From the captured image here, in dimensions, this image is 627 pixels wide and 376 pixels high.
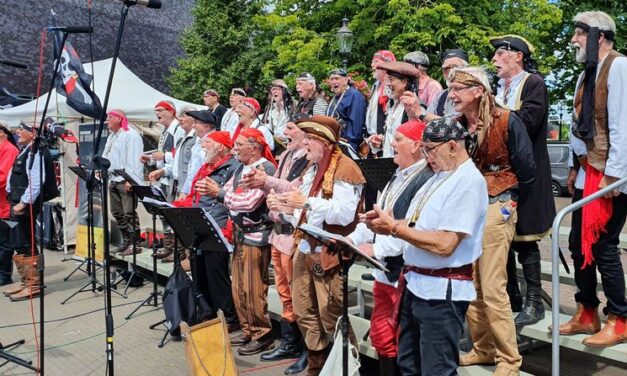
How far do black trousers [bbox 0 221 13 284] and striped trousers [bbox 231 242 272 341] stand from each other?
187 inches

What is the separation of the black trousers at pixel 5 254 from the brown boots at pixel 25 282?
0.46 metres

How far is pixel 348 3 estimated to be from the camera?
57.1 ft

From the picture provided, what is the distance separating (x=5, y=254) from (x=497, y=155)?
25.3ft

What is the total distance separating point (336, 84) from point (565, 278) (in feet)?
12.6

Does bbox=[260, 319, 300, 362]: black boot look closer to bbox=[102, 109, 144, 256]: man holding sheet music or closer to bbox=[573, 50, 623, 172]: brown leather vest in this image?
bbox=[573, 50, 623, 172]: brown leather vest

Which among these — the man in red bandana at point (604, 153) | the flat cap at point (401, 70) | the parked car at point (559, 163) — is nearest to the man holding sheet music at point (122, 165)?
the flat cap at point (401, 70)

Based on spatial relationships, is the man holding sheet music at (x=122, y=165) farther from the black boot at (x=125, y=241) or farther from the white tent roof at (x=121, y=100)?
the white tent roof at (x=121, y=100)

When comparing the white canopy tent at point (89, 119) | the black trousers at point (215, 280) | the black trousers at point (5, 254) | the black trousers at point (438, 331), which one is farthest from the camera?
the white canopy tent at point (89, 119)

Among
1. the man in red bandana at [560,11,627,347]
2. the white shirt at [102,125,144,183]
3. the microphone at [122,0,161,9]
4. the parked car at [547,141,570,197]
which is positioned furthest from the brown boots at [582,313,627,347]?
the parked car at [547,141,570,197]

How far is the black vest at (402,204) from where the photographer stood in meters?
3.56

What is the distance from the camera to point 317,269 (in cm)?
434

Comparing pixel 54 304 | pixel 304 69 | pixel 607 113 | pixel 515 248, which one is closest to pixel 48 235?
pixel 54 304

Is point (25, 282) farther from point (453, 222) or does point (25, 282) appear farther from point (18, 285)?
point (453, 222)

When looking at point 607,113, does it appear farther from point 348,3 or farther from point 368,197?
point 348,3
